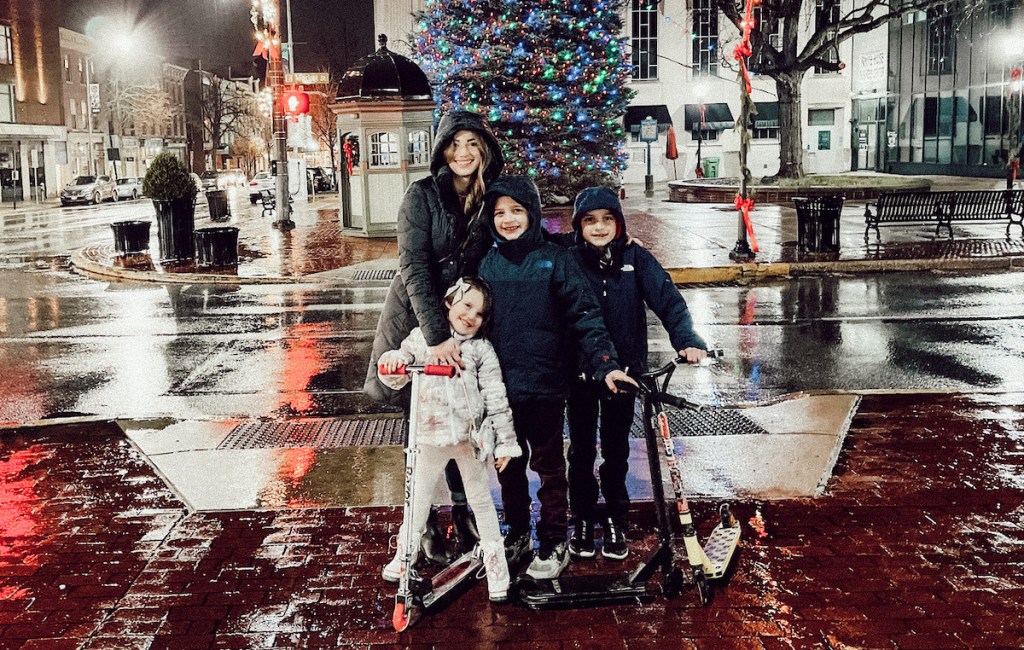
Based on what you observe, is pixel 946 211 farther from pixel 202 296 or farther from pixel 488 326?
pixel 488 326

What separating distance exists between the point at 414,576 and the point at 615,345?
141cm

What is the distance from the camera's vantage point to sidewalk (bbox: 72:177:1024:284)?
16391 millimetres

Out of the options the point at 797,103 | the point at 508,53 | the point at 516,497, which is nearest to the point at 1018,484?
the point at 516,497

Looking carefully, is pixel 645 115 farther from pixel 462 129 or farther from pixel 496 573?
pixel 496 573

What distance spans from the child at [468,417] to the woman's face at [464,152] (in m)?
0.56

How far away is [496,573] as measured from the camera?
14.5ft

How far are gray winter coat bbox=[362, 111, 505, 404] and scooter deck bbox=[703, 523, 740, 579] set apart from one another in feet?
5.26

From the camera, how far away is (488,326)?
4457 mm

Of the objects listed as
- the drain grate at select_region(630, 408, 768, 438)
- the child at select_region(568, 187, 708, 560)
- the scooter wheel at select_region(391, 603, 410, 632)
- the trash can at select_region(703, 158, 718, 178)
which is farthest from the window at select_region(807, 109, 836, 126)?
the scooter wheel at select_region(391, 603, 410, 632)

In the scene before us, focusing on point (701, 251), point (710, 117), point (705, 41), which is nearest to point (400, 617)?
point (701, 251)

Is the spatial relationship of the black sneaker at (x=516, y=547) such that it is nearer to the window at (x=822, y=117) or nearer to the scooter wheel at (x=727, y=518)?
the scooter wheel at (x=727, y=518)

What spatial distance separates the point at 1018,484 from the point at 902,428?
4.02 feet

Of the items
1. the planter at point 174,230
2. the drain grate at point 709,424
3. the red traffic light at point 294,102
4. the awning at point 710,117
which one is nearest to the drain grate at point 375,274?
the planter at point 174,230

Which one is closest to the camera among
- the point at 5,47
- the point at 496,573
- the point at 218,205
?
the point at 496,573
